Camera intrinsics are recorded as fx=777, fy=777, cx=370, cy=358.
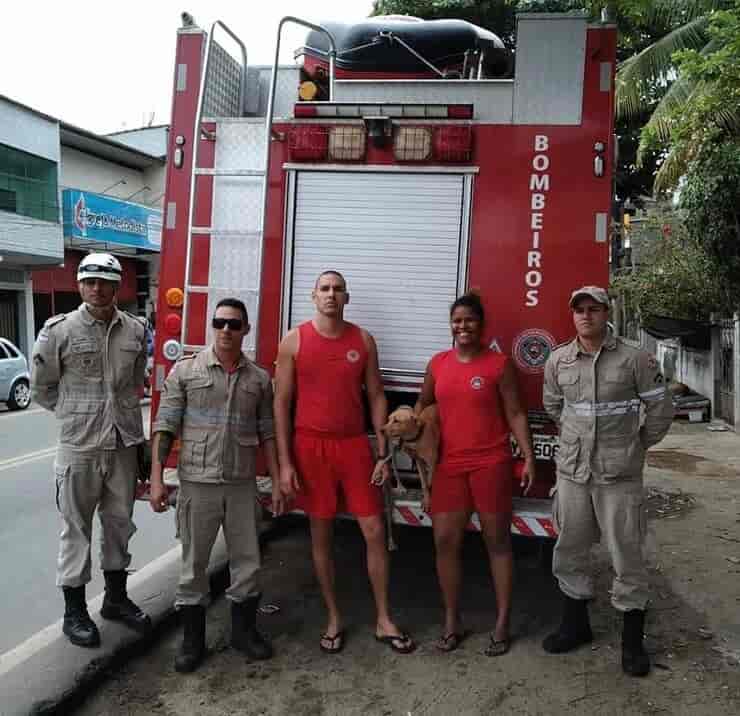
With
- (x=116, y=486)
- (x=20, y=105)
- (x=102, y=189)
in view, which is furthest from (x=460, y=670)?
(x=102, y=189)

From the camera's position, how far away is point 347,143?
435 centimetres

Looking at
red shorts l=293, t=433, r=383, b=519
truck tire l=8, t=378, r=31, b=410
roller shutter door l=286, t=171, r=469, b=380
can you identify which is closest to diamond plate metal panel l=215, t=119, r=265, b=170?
roller shutter door l=286, t=171, r=469, b=380

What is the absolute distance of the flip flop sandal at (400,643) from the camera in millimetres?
3988

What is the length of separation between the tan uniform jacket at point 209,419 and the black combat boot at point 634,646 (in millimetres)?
1986

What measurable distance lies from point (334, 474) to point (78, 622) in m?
1.49

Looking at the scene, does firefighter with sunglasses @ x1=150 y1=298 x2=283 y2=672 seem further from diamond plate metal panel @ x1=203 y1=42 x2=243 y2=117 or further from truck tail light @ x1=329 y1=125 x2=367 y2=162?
diamond plate metal panel @ x1=203 y1=42 x2=243 y2=117

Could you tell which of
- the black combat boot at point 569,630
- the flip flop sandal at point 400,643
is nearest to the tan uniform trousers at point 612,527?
the black combat boot at point 569,630

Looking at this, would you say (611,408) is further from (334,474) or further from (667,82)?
(667,82)

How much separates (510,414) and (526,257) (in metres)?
0.89

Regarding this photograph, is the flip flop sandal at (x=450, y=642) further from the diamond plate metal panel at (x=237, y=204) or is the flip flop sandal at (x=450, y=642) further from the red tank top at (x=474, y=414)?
the diamond plate metal panel at (x=237, y=204)

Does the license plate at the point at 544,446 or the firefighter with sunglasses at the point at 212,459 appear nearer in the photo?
the firefighter with sunglasses at the point at 212,459

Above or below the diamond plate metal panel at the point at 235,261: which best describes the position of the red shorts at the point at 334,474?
below

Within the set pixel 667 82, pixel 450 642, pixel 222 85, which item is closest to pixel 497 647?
pixel 450 642

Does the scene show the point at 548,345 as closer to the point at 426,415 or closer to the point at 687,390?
the point at 426,415
